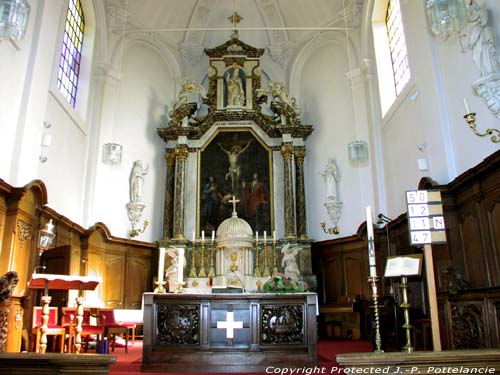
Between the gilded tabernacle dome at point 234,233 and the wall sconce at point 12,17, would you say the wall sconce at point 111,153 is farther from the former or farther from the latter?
the wall sconce at point 12,17

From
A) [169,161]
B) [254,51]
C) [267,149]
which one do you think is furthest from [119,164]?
[254,51]

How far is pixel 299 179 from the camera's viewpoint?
515 inches

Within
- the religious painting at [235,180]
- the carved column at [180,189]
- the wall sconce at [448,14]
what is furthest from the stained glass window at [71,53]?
the wall sconce at [448,14]

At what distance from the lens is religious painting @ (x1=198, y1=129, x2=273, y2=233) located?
42.1 feet

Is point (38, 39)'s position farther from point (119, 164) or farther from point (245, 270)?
point (245, 270)

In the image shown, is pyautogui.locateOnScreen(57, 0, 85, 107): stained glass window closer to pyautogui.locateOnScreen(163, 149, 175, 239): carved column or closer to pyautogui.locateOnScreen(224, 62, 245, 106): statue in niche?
pyautogui.locateOnScreen(163, 149, 175, 239): carved column

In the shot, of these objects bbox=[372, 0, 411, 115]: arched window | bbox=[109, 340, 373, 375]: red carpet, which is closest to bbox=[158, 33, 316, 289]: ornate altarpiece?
bbox=[372, 0, 411, 115]: arched window

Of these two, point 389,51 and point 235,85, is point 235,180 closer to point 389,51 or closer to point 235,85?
point 235,85

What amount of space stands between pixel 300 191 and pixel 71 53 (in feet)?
22.1

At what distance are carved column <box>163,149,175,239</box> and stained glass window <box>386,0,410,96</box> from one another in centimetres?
630

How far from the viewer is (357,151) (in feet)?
38.9

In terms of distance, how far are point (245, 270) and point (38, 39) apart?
22.8 feet

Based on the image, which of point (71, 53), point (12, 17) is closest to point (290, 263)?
point (71, 53)

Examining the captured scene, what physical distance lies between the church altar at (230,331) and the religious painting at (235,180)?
6.18 meters
